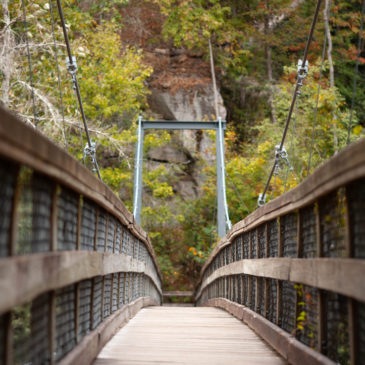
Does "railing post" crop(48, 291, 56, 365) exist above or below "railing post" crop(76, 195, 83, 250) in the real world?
below

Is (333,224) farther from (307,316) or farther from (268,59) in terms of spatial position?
(268,59)

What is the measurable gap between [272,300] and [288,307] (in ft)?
1.73

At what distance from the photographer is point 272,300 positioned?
140 inches

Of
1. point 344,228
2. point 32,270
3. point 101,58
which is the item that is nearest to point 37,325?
point 32,270

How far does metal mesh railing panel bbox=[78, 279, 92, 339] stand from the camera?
8.48 feet

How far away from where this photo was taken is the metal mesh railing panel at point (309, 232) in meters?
2.41

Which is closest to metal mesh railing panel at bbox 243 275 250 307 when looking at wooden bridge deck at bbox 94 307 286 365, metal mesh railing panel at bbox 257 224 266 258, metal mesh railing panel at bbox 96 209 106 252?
wooden bridge deck at bbox 94 307 286 365

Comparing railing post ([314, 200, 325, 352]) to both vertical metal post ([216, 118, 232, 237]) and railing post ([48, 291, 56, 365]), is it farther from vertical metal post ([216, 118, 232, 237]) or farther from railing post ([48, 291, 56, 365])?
vertical metal post ([216, 118, 232, 237])

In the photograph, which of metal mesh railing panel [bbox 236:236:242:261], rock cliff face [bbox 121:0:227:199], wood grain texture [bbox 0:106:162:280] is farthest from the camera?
rock cliff face [bbox 121:0:227:199]

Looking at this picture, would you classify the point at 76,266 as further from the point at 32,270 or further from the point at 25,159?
the point at 25,159

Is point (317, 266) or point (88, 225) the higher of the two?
point (88, 225)

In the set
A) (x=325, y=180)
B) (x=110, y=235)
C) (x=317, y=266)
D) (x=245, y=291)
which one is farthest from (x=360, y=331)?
(x=245, y=291)

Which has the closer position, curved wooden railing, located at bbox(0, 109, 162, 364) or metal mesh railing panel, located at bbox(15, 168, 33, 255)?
curved wooden railing, located at bbox(0, 109, 162, 364)

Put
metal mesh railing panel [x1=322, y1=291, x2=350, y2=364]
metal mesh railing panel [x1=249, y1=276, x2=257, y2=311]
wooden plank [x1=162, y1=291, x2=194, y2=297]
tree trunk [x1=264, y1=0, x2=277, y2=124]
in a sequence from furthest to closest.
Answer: tree trunk [x1=264, y1=0, x2=277, y2=124], wooden plank [x1=162, y1=291, x2=194, y2=297], metal mesh railing panel [x1=249, y1=276, x2=257, y2=311], metal mesh railing panel [x1=322, y1=291, x2=350, y2=364]
